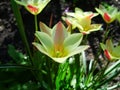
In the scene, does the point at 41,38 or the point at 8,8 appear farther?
the point at 8,8

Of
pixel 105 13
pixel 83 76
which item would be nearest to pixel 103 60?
pixel 83 76

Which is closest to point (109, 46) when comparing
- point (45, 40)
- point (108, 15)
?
point (108, 15)

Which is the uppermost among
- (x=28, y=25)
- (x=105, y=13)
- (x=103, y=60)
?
(x=105, y=13)

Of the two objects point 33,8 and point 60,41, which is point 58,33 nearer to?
point 60,41

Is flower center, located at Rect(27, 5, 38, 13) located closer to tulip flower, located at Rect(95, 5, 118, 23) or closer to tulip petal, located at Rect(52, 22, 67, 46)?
tulip petal, located at Rect(52, 22, 67, 46)

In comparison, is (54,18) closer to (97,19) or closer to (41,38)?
(97,19)

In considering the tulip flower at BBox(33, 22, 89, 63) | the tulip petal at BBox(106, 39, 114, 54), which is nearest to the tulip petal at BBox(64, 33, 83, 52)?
the tulip flower at BBox(33, 22, 89, 63)
